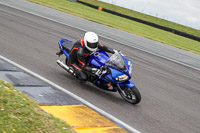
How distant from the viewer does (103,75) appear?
Answer: 6.66m

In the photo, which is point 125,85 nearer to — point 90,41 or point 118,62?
point 118,62

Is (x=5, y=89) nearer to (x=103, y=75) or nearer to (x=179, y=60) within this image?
(x=103, y=75)

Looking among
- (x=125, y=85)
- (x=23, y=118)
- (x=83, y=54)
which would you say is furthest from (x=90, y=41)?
(x=23, y=118)

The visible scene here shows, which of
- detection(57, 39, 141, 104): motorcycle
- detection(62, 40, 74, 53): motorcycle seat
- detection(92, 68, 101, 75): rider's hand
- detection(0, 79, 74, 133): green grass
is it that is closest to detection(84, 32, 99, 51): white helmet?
detection(57, 39, 141, 104): motorcycle

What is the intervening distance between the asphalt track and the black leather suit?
35 centimetres

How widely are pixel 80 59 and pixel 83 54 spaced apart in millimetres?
173

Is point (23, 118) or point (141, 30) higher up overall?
point (141, 30)

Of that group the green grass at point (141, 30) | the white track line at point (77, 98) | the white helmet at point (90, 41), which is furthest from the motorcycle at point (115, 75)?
the green grass at point (141, 30)

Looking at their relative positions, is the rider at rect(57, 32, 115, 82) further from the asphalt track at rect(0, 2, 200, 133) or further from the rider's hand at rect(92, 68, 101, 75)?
the asphalt track at rect(0, 2, 200, 133)

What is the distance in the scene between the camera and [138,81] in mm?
8562

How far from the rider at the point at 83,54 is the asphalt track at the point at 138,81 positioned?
1.30 ft

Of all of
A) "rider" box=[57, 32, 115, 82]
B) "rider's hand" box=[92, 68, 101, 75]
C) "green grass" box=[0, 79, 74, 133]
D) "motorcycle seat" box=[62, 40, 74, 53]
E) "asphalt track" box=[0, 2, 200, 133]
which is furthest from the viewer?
"motorcycle seat" box=[62, 40, 74, 53]

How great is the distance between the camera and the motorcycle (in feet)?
20.7

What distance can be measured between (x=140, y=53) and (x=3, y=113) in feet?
33.0
